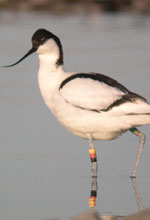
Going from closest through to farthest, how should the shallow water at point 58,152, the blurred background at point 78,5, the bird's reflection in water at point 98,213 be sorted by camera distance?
1. the bird's reflection in water at point 98,213
2. the shallow water at point 58,152
3. the blurred background at point 78,5

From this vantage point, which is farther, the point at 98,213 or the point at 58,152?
the point at 58,152

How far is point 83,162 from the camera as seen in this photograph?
31.4 feet

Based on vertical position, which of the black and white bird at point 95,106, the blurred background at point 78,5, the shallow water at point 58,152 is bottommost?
the blurred background at point 78,5

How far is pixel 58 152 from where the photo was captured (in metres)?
9.91

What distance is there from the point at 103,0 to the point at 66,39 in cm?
1069

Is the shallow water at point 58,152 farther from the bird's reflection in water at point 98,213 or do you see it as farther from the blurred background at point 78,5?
Result: the blurred background at point 78,5

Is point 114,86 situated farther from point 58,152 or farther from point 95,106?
point 58,152

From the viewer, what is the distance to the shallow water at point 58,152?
790cm

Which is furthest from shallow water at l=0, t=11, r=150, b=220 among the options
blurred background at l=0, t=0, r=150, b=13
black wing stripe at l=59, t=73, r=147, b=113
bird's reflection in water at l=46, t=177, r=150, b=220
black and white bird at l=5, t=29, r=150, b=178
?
blurred background at l=0, t=0, r=150, b=13

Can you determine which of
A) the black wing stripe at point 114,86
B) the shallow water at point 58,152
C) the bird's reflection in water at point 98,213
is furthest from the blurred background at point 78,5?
the bird's reflection in water at point 98,213

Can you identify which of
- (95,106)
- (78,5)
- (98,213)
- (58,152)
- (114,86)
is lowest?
(78,5)

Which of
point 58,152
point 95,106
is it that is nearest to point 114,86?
point 95,106

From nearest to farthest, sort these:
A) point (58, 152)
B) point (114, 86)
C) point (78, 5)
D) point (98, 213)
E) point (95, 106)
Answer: point (98, 213) < point (95, 106) < point (114, 86) < point (58, 152) < point (78, 5)

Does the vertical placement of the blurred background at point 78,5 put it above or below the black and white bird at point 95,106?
below
